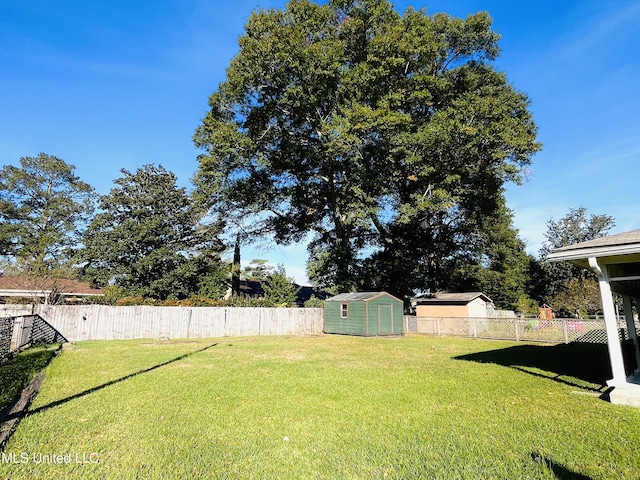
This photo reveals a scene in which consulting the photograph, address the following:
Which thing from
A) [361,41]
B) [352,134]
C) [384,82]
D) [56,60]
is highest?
[361,41]

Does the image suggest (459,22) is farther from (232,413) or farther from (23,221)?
(23,221)

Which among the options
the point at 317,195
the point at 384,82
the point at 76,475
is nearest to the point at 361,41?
the point at 384,82

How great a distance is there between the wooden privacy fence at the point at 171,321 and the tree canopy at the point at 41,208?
22.3m

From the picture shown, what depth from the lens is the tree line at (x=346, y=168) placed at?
67.1ft

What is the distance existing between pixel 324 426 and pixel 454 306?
67.9 feet

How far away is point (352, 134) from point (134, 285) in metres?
21.7

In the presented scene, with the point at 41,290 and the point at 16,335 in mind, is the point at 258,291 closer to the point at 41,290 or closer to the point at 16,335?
the point at 41,290

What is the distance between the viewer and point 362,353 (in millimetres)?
12141

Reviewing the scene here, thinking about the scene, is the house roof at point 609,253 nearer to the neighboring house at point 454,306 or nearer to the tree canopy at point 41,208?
the neighboring house at point 454,306

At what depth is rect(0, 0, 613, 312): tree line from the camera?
67.1 feet

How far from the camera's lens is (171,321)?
57.5 ft

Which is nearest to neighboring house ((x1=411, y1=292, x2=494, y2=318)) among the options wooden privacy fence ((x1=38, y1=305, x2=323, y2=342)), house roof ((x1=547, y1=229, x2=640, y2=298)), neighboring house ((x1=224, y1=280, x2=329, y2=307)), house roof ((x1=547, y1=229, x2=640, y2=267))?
wooden privacy fence ((x1=38, y1=305, x2=323, y2=342))

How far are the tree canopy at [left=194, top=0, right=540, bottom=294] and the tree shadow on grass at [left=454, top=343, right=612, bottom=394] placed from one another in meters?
10.8

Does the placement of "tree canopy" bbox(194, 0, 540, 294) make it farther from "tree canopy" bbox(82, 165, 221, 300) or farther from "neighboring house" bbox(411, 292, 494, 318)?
"tree canopy" bbox(82, 165, 221, 300)
